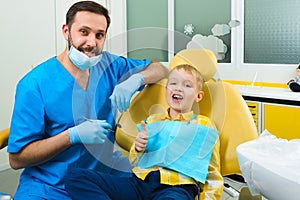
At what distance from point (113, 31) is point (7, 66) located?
3.71 ft

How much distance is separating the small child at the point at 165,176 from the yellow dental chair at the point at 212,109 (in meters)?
0.06

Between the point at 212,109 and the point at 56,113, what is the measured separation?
63cm

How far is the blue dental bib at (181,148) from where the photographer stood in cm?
129

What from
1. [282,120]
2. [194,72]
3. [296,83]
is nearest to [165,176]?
[194,72]

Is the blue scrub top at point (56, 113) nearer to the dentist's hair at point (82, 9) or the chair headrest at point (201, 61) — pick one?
the dentist's hair at point (82, 9)

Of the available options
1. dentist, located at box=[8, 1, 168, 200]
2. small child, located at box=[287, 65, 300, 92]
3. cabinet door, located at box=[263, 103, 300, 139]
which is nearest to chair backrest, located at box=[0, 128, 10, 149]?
dentist, located at box=[8, 1, 168, 200]

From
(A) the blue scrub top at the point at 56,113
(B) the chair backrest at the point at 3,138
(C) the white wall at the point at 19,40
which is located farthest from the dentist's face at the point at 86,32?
(C) the white wall at the point at 19,40

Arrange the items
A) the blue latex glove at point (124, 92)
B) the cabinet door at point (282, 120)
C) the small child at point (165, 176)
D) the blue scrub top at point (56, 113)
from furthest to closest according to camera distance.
Result: the cabinet door at point (282, 120) < the blue latex glove at point (124, 92) < the blue scrub top at point (56, 113) < the small child at point (165, 176)

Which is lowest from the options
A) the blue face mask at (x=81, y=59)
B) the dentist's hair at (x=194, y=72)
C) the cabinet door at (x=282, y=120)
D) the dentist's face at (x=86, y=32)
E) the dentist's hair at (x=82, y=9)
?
the cabinet door at (x=282, y=120)

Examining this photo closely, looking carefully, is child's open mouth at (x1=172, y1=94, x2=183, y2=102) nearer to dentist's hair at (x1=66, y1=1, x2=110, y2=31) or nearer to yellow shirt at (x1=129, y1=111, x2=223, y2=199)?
yellow shirt at (x1=129, y1=111, x2=223, y2=199)

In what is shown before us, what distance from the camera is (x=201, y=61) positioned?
4.86 feet

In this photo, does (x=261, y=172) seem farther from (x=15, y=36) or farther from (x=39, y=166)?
(x=15, y=36)

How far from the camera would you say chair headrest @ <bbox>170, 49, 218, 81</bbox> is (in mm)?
1477

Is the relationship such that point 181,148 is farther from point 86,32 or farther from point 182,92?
point 86,32
